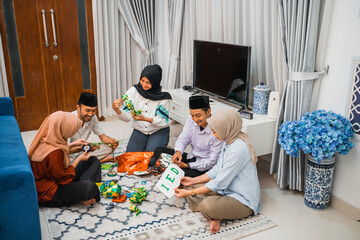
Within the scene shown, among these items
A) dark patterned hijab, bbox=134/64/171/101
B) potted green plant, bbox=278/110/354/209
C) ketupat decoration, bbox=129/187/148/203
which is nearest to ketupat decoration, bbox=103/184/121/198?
ketupat decoration, bbox=129/187/148/203

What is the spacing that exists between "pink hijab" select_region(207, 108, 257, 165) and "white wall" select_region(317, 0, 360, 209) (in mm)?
767

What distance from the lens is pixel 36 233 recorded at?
206cm

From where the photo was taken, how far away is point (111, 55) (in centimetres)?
492

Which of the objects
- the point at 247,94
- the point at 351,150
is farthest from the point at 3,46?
the point at 351,150

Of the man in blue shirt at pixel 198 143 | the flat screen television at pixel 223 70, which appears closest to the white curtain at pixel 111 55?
the flat screen television at pixel 223 70

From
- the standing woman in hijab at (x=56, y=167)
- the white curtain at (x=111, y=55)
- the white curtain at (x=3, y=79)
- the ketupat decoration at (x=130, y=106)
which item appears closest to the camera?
the standing woman in hijab at (x=56, y=167)

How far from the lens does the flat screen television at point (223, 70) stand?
3.32 metres

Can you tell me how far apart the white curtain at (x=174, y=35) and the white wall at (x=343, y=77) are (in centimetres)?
222

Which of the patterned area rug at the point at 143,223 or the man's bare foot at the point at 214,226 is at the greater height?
the man's bare foot at the point at 214,226

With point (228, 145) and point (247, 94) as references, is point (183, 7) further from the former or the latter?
point (228, 145)

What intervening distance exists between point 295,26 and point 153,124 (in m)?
1.63

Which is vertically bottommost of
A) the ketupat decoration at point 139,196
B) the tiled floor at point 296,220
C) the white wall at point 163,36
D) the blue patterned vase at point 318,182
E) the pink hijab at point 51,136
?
the tiled floor at point 296,220

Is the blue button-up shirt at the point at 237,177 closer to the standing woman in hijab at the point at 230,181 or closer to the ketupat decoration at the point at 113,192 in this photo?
the standing woman in hijab at the point at 230,181

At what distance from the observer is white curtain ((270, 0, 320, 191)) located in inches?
107
